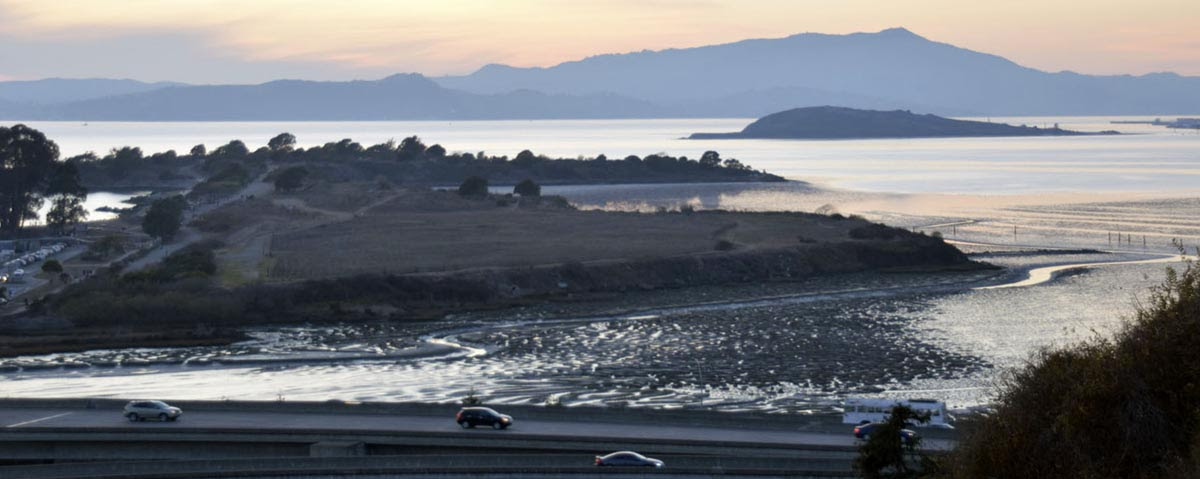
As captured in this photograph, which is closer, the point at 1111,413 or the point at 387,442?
the point at 1111,413

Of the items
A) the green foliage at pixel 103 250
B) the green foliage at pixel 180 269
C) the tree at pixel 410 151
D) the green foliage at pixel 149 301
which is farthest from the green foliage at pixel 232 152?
the green foliage at pixel 149 301

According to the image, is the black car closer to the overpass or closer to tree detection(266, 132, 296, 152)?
the overpass

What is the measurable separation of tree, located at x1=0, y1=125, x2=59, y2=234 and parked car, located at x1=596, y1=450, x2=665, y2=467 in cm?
5631

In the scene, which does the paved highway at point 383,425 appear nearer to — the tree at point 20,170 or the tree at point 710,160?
the tree at point 20,170

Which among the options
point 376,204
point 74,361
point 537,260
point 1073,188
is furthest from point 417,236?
point 1073,188

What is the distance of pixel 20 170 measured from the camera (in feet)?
224

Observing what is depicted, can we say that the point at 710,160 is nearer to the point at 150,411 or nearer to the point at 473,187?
the point at 473,187

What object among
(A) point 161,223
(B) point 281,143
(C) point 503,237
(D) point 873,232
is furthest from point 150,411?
(B) point 281,143

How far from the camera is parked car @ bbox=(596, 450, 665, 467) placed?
59.7 feet

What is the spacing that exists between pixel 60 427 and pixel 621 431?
27.5ft

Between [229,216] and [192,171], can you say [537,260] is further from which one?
[192,171]

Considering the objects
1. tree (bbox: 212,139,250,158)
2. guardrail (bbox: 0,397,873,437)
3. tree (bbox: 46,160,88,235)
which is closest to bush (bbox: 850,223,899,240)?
guardrail (bbox: 0,397,873,437)

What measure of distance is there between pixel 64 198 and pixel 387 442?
176ft

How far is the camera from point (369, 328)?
39.2 metres
